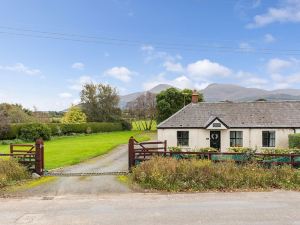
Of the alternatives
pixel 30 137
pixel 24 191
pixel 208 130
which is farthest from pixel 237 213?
pixel 30 137

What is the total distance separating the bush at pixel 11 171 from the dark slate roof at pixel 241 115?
556 inches

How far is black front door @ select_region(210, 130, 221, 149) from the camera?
28859mm

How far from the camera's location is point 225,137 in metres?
28.7

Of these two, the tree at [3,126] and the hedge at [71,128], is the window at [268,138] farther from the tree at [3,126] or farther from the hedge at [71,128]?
the tree at [3,126]

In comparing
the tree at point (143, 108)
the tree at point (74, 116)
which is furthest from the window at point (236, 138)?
the tree at point (143, 108)

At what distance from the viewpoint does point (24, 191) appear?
596 inches

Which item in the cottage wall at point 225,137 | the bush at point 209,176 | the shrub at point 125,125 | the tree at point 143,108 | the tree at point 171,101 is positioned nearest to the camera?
the bush at point 209,176

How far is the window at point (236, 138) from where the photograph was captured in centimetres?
2856

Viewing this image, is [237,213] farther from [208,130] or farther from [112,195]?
[208,130]

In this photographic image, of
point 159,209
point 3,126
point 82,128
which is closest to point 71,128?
point 82,128

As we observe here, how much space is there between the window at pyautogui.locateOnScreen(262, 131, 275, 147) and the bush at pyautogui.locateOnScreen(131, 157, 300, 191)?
11.7m

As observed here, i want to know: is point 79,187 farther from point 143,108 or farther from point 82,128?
point 143,108

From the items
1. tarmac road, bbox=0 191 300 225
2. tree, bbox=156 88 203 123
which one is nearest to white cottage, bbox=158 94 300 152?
tarmac road, bbox=0 191 300 225

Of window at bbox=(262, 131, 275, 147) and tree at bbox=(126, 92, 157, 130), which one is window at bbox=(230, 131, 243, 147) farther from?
tree at bbox=(126, 92, 157, 130)
